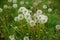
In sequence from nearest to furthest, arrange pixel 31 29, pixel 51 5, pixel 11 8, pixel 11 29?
pixel 31 29 → pixel 11 29 → pixel 11 8 → pixel 51 5

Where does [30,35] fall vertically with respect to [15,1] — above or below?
below

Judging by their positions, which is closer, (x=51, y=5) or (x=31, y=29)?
(x=31, y=29)

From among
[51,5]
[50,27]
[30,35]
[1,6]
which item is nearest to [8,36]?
[30,35]

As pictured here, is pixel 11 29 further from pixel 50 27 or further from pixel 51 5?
pixel 51 5

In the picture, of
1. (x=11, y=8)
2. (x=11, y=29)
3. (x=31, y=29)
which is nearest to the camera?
(x=31, y=29)

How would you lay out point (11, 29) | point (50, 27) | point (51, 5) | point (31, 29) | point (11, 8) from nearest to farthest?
point (31, 29) → point (11, 29) → point (50, 27) → point (11, 8) → point (51, 5)

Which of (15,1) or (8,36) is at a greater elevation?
(15,1)

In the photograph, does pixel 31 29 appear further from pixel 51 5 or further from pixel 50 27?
pixel 51 5

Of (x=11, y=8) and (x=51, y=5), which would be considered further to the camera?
(x=51, y=5)

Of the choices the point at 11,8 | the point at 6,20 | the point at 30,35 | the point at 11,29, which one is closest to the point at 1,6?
the point at 11,8
